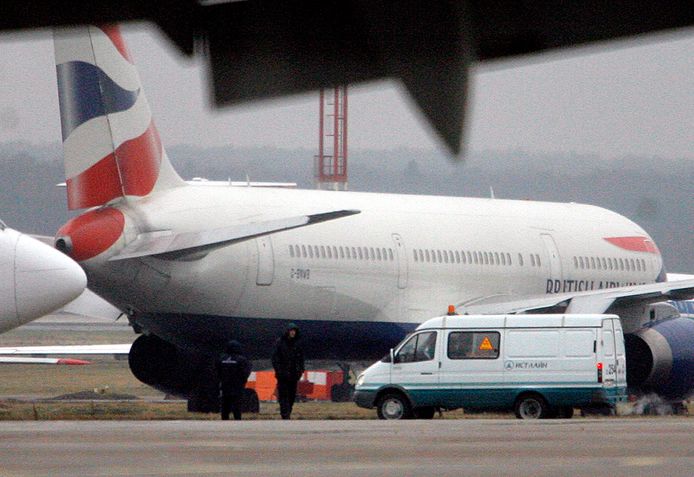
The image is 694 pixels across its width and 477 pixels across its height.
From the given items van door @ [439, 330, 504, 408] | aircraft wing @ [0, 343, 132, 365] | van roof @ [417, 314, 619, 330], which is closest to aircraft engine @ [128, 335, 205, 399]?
van roof @ [417, 314, 619, 330]

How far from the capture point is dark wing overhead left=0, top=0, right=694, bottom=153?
13.4 ft

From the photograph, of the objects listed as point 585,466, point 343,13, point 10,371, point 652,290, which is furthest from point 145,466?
point 10,371

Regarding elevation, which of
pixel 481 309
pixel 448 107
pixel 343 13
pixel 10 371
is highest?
pixel 343 13

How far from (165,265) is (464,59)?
16.5m

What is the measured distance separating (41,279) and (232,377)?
2.84 m

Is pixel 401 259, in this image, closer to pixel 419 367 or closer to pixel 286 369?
pixel 419 367

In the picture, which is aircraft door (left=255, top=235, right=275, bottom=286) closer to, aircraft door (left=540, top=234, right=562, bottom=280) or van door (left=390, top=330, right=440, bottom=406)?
van door (left=390, top=330, right=440, bottom=406)

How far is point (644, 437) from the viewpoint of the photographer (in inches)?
570

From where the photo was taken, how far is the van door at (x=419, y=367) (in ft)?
66.5

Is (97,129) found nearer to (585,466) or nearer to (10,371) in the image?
(585,466)

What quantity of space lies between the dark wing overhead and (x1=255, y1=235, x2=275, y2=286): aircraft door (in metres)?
17.4

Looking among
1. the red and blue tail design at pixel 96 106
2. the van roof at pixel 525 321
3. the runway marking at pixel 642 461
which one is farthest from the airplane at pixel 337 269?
the runway marking at pixel 642 461

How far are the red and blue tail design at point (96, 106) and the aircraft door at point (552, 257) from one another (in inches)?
486

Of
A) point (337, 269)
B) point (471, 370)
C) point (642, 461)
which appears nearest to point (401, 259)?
point (337, 269)
